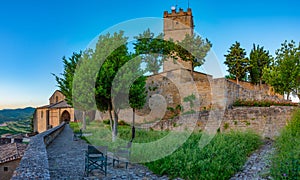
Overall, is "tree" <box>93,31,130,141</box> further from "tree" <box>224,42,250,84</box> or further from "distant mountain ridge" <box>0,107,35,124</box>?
"distant mountain ridge" <box>0,107,35,124</box>

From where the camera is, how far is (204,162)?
27.0ft

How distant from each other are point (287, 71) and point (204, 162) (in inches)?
848

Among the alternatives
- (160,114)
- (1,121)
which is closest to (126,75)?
(160,114)

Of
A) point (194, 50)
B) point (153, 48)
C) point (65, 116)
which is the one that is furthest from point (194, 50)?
point (65, 116)

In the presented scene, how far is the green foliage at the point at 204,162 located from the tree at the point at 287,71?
1832cm

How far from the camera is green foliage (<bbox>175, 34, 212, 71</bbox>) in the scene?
29.1m

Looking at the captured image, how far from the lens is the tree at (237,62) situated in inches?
1359

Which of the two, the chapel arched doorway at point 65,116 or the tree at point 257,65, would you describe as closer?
the tree at point 257,65

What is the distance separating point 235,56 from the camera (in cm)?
3478

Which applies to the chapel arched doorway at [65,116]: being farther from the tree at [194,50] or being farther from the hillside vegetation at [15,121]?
the tree at [194,50]

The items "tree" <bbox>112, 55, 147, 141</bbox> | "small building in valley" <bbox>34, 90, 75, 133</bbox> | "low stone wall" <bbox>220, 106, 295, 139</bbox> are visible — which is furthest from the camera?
"small building in valley" <bbox>34, 90, 75, 133</bbox>

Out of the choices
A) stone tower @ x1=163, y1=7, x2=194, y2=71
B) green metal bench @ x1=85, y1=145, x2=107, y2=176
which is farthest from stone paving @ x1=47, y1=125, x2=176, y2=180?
stone tower @ x1=163, y1=7, x2=194, y2=71

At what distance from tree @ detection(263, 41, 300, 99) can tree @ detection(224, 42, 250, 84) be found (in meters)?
6.85

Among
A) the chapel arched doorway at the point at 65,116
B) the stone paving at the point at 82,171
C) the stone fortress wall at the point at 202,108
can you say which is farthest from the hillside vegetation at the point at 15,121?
the stone paving at the point at 82,171
